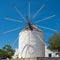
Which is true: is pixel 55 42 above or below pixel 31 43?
above

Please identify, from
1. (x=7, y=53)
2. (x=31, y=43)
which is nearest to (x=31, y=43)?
(x=31, y=43)

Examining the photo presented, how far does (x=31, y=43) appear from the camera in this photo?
35469 millimetres

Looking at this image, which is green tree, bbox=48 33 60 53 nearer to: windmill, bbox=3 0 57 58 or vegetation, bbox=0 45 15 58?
windmill, bbox=3 0 57 58

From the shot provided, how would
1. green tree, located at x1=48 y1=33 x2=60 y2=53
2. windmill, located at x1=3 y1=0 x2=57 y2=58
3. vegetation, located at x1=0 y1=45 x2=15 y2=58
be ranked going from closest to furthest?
windmill, located at x1=3 y1=0 x2=57 y2=58
green tree, located at x1=48 y1=33 x2=60 y2=53
vegetation, located at x1=0 y1=45 x2=15 y2=58

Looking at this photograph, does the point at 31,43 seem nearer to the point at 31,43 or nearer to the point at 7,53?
the point at 31,43

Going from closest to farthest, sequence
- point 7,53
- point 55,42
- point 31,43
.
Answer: point 31,43
point 55,42
point 7,53

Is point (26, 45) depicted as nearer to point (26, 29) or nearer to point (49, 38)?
point (26, 29)

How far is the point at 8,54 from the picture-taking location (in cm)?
6172

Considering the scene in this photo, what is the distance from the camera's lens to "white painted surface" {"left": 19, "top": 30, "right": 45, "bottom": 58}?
116ft

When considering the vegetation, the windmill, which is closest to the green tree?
the windmill

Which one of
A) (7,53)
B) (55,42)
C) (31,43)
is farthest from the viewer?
(7,53)

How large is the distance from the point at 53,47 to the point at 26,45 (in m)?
11.8

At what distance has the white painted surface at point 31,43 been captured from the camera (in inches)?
1394

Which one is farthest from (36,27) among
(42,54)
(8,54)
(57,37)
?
(8,54)
